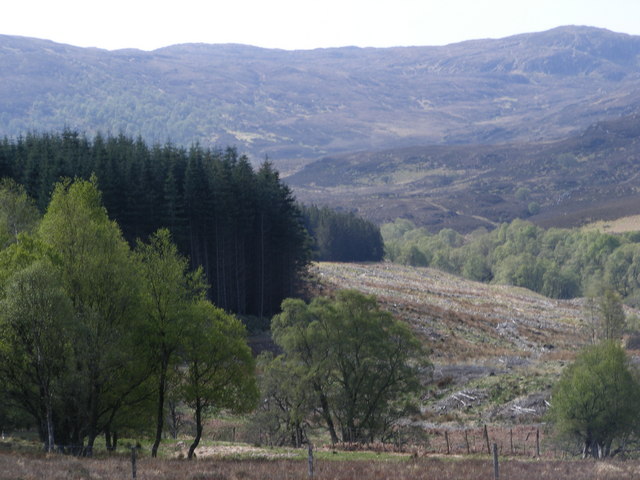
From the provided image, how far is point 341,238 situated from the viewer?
184 meters

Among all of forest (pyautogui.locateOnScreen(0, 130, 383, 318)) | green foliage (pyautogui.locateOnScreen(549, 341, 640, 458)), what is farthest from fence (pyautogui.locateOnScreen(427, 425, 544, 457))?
forest (pyautogui.locateOnScreen(0, 130, 383, 318))

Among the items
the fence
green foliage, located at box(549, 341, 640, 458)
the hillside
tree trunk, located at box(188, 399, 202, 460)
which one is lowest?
the hillside

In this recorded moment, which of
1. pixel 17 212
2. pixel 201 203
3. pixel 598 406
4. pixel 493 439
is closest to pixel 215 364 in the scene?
pixel 493 439

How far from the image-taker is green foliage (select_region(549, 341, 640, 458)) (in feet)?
150

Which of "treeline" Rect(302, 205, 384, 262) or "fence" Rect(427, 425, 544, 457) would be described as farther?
"treeline" Rect(302, 205, 384, 262)

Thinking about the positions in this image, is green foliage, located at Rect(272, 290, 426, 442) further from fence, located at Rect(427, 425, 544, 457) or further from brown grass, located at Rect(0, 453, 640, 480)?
brown grass, located at Rect(0, 453, 640, 480)

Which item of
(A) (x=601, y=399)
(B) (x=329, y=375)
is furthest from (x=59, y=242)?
(A) (x=601, y=399)

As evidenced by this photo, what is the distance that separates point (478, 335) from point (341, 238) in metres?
89.3

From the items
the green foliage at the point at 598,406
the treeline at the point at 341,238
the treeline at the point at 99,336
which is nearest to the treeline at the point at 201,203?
the treeline at the point at 99,336

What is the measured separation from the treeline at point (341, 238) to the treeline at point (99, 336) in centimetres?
14176

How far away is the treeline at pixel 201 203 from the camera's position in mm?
71250

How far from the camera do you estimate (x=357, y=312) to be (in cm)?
4800

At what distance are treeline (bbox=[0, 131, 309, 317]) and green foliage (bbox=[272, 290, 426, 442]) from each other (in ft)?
87.9

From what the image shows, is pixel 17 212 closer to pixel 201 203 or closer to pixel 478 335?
pixel 201 203
